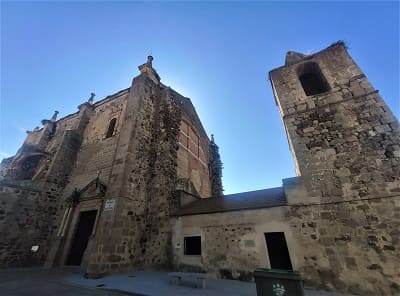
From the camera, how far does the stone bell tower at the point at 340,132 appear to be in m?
6.18

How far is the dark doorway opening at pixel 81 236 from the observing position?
907cm

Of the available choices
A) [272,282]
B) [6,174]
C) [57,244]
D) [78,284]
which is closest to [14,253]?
[57,244]

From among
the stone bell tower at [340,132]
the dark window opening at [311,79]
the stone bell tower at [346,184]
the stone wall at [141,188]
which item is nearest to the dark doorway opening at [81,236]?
the stone wall at [141,188]

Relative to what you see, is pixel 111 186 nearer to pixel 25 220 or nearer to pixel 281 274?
pixel 25 220

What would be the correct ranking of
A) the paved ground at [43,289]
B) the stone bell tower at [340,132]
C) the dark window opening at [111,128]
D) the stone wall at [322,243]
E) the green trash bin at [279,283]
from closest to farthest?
the green trash bin at [279,283]
the paved ground at [43,289]
the stone wall at [322,243]
the stone bell tower at [340,132]
the dark window opening at [111,128]

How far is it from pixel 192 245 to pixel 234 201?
273 centimetres

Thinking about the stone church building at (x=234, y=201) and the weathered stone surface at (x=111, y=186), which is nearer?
the stone church building at (x=234, y=201)

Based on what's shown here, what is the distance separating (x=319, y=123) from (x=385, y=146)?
2184 mm

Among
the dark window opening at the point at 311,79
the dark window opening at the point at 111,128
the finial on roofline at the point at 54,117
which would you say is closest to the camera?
the dark window opening at the point at 311,79

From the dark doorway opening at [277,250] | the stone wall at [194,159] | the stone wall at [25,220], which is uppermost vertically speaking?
the stone wall at [194,159]

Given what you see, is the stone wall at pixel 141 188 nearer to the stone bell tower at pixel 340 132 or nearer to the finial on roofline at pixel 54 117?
the stone bell tower at pixel 340 132

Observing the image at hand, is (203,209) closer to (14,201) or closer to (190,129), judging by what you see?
(190,129)

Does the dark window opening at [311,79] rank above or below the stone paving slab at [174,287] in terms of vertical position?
above

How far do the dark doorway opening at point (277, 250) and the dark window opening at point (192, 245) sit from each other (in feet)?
9.60
